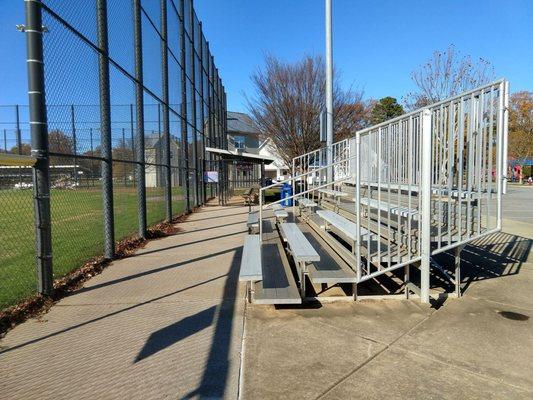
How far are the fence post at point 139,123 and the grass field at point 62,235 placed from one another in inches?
29.5

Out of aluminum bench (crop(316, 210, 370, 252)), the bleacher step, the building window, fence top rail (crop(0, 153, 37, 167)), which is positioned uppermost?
the building window

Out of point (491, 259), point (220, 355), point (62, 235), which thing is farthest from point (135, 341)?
point (62, 235)

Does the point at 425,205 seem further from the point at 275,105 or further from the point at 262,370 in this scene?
the point at 275,105

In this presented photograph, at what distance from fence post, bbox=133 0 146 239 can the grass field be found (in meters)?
0.75

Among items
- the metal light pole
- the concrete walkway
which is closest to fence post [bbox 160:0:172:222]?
the metal light pole

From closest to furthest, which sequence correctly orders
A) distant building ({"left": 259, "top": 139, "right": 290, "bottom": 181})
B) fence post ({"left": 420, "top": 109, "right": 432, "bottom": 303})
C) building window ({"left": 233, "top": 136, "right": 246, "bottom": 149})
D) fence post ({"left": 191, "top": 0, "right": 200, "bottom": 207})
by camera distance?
1. fence post ({"left": 420, "top": 109, "right": 432, "bottom": 303})
2. fence post ({"left": 191, "top": 0, "right": 200, "bottom": 207})
3. distant building ({"left": 259, "top": 139, "right": 290, "bottom": 181})
4. building window ({"left": 233, "top": 136, "right": 246, "bottom": 149})

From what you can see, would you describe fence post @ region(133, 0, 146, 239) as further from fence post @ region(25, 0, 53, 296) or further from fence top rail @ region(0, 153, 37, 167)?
fence top rail @ region(0, 153, 37, 167)

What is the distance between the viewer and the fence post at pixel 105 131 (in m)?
7.38

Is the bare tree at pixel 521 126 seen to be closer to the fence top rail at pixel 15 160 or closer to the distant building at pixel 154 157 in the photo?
the distant building at pixel 154 157

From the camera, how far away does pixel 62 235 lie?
1019 centimetres

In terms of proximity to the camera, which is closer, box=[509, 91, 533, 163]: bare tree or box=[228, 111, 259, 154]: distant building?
box=[509, 91, 533, 163]: bare tree

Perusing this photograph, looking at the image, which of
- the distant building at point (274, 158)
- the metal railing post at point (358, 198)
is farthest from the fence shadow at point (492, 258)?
the distant building at point (274, 158)

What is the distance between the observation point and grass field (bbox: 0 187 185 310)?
20.1 ft

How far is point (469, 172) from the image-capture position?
4.81 m
